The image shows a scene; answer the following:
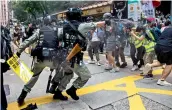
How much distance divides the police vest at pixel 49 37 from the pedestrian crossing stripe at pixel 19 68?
1.76 feet

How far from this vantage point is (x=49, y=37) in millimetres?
4582

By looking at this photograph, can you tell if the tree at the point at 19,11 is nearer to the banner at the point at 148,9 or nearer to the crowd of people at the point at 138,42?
the banner at the point at 148,9

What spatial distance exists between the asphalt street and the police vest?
3.58ft

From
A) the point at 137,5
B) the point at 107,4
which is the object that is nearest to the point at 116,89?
the point at 137,5

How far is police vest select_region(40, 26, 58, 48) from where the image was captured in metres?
4.57

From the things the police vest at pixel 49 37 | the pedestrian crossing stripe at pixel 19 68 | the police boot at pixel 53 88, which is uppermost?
the police vest at pixel 49 37

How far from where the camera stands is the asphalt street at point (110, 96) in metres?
4.60

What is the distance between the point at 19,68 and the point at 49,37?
76 centimetres

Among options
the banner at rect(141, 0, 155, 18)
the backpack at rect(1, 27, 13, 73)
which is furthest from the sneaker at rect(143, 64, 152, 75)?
the backpack at rect(1, 27, 13, 73)

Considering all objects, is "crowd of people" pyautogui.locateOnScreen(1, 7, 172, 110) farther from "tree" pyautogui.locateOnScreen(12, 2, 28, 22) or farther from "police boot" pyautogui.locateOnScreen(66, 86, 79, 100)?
"tree" pyautogui.locateOnScreen(12, 2, 28, 22)

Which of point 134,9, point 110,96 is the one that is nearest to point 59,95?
point 110,96

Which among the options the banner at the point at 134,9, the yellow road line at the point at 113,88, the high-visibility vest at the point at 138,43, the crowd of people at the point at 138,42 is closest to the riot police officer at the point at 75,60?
the yellow road line at the point at 113,88

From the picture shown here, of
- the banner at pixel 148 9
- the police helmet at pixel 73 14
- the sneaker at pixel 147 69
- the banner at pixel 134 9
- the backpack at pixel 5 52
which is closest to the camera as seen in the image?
the backpack at pixel 5 52

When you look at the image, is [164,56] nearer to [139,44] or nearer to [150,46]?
[150,46]
